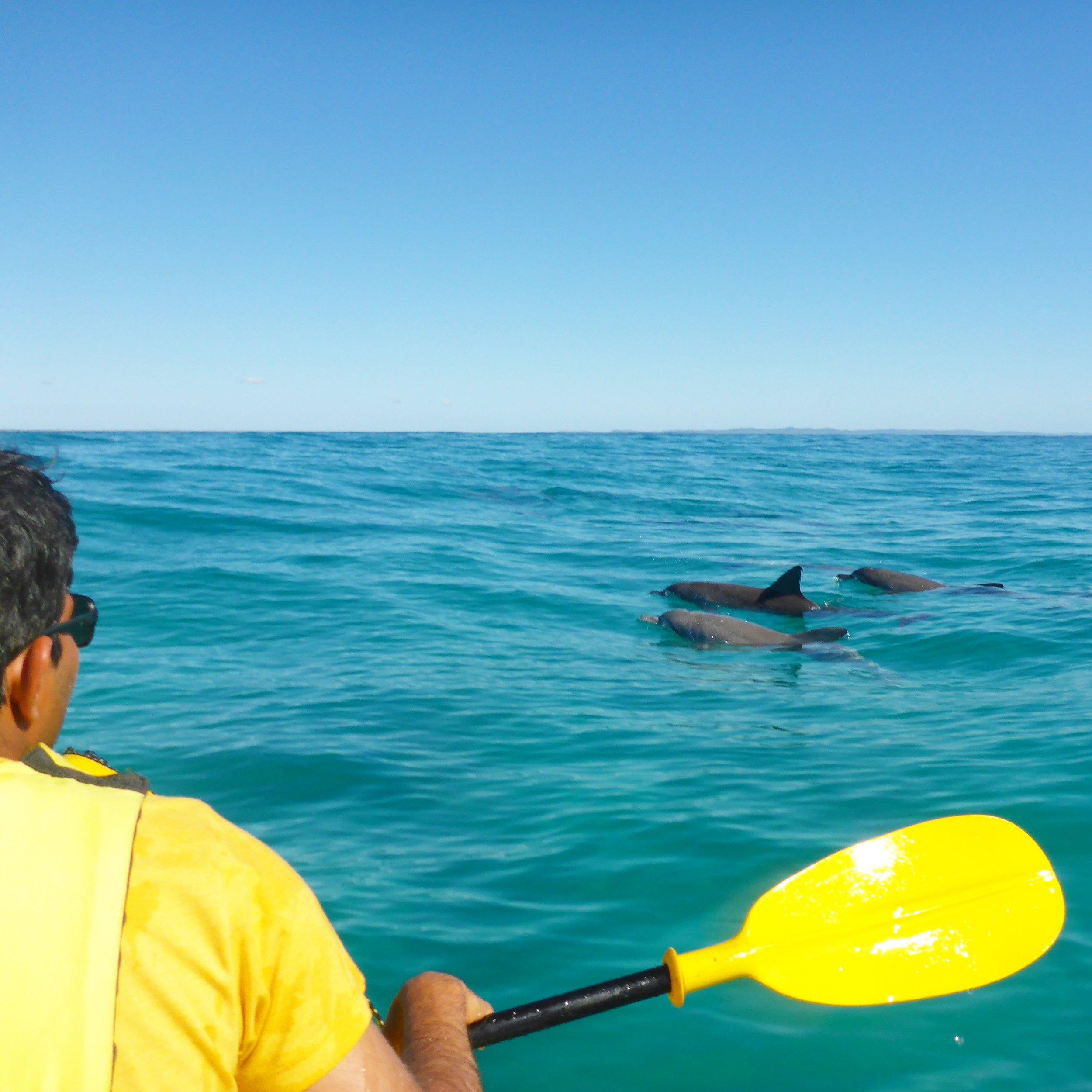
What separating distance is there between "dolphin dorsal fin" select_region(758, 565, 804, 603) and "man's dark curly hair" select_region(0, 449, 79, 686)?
11716 millimetres

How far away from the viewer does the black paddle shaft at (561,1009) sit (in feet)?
8.82

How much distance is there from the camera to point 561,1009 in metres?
2.75

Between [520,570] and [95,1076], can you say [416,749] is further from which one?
[520,570]

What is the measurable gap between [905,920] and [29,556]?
117 inches

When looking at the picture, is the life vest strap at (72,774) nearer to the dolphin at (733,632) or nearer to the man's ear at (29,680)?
the man's ear at (29,680)

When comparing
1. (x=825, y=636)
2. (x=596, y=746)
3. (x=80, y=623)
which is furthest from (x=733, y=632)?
(x=80, y=623)

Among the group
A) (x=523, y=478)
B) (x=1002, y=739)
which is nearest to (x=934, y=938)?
(x=1002, y=739)

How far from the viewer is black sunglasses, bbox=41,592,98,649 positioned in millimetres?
1973

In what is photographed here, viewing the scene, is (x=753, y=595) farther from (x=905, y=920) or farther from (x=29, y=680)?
(x=29, y=680)

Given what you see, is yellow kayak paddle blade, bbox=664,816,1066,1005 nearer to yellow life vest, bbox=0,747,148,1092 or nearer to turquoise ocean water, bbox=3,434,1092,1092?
turquoise ocean water, bbox=3,434,1092,1092

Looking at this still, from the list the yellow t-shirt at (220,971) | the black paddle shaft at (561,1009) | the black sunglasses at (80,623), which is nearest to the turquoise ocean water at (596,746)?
the black sunglasses at (80,623)

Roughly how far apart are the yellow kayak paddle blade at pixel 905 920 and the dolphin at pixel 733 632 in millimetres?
7536

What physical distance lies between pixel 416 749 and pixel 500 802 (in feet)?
3.89

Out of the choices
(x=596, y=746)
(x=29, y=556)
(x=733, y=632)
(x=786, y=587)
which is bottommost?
(x=596, y=746)
